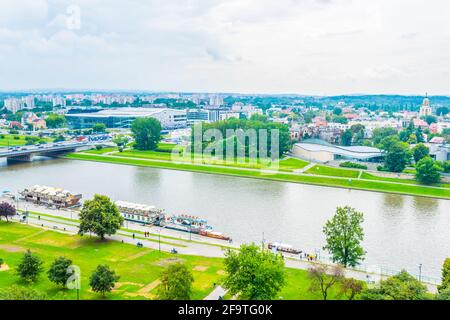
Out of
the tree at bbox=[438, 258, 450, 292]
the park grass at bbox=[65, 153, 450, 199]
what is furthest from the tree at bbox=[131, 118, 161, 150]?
the tree at bbox=[438, 258, 450, 292]

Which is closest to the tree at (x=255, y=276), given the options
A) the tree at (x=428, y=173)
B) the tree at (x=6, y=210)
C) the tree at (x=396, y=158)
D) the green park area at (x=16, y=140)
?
the tree at (x=6, y=210)

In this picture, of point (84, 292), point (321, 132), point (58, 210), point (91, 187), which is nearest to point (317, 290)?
point (84, 292)

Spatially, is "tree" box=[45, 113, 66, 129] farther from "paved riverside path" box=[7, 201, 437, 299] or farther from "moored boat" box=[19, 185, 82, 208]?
"paved riverside path" box=[7, 201, 437, 299]

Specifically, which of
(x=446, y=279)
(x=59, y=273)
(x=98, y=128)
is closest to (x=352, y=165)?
(x=446, y=279)

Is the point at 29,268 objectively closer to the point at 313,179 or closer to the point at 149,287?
the point at 149,287

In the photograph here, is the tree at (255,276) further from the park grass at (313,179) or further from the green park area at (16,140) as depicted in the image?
the green park area at (16,140)
